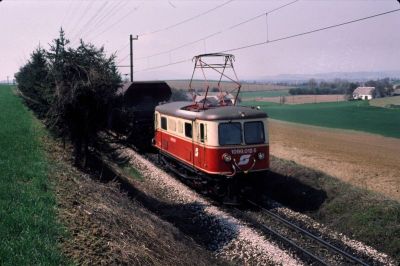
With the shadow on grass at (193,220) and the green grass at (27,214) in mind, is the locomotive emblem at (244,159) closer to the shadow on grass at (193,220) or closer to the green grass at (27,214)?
A: the shadow on grass at (193,220)

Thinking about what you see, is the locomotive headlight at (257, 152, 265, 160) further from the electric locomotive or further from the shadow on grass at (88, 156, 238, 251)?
the shadow on grass at (88, 156, 238, 251)

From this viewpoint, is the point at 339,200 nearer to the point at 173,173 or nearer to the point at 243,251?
the point at 243,251

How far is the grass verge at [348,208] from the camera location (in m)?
12.5

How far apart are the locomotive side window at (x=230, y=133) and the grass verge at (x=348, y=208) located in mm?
3342

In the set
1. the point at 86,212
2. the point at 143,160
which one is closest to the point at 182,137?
the point at 143,160

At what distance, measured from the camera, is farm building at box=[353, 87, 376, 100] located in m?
93.2

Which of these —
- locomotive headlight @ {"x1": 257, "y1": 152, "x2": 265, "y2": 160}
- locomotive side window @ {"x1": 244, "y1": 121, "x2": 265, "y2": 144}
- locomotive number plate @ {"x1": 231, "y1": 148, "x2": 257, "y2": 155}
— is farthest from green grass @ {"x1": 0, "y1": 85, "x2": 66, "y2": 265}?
locomotive headlight @ {"x1": 257, "y1": 152, "x2": 265, "y2": 160}

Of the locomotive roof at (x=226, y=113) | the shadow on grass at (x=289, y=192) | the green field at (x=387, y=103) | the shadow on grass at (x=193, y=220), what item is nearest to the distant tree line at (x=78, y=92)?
the shadow on grass at (x=193, y=220)

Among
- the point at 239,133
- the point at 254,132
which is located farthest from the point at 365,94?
the point at 239,133

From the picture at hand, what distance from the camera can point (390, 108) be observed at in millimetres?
65375

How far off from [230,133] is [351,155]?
1529cm

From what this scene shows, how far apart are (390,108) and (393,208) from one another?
56418mm

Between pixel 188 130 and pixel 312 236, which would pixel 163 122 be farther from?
pixel 312 236

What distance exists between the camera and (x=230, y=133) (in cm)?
1571
